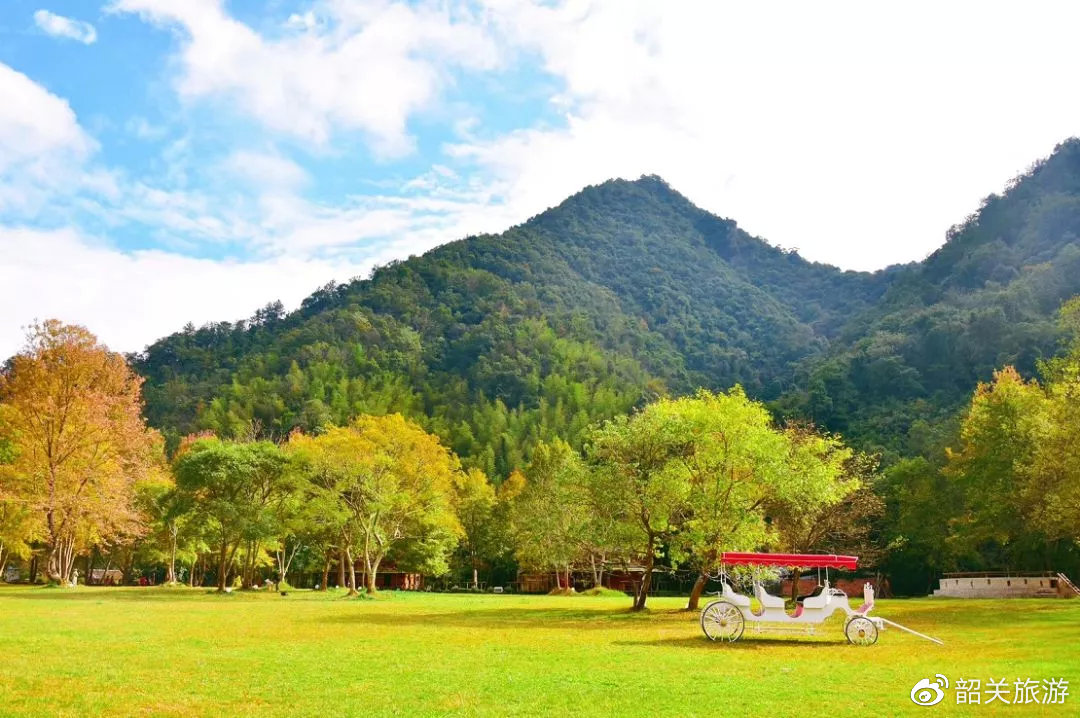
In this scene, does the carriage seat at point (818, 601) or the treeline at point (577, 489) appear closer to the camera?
the carriage seat at point (818, 601)

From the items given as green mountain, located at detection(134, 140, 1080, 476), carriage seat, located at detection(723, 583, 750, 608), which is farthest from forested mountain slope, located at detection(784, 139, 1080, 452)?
carriage seat, located at detection(723, 583, 750, 608)

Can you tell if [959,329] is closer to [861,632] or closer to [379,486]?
[379,486]

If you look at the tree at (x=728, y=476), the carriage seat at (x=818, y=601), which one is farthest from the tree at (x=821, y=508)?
the carriage seat at (x=818, y=601)

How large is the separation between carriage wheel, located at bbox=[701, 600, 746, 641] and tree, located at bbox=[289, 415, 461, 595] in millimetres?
30218

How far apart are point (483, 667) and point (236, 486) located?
135 feet

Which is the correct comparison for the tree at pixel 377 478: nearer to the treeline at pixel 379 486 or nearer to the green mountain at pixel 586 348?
the treeline at pixel 379 486

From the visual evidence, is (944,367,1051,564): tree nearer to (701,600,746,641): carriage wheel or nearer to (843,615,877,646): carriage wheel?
(843,615,877,646): carriage wheel

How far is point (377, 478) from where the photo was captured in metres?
49.4

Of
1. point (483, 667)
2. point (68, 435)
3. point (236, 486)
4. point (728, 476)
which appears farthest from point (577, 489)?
point (68, 435)

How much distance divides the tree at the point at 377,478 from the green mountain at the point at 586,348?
156ft

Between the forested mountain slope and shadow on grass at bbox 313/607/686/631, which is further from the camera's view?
the forested mountain slope

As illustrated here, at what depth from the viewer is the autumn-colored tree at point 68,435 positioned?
148 ft

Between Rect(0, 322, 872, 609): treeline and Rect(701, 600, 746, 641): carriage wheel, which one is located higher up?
Rect(0, 322, 872, 609): treeline

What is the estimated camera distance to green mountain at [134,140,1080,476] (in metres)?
98.0
